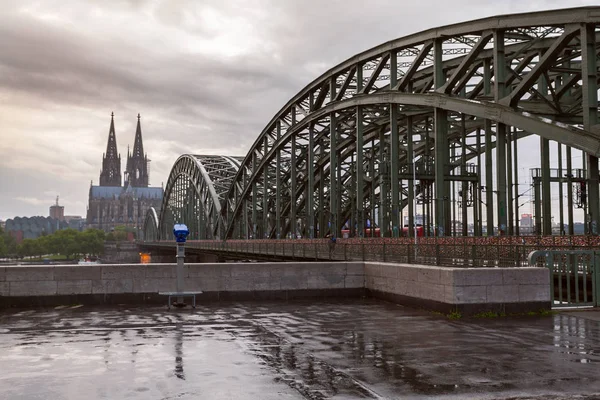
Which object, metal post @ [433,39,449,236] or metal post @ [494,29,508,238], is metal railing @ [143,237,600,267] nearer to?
metal post @ [433,39,449,236]

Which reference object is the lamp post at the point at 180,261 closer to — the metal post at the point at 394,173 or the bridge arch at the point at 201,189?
the metal post at the point at 394,173

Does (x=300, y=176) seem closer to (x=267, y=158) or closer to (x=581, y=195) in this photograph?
(x=267, y=158)

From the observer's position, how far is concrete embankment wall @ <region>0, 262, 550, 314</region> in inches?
557

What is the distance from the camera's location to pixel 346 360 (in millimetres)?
8992

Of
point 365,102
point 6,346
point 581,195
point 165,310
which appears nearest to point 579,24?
point 581,195

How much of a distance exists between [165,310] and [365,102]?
112 feet

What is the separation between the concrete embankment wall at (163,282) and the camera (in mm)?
16875

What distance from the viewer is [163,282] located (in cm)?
1756

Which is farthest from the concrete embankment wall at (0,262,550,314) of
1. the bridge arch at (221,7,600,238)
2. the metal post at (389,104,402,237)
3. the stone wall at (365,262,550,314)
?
the metal post at (389,104,402,237)

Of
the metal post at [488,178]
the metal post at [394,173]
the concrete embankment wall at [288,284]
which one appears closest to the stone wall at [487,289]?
the concrete embankment wall at [288,284]

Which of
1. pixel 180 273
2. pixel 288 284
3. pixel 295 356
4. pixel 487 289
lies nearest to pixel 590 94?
pixel 288 284

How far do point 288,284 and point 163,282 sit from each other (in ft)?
11.3

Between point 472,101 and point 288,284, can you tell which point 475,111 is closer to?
point 472,101

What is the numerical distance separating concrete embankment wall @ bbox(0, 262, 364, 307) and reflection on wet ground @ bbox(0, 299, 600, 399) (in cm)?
235
